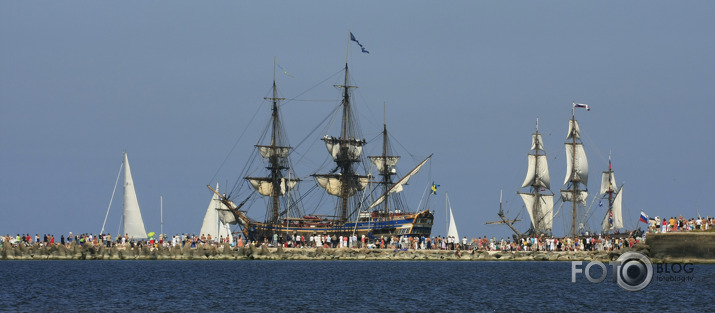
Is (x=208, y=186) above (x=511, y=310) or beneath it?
above

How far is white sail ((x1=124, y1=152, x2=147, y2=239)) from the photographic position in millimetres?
108312

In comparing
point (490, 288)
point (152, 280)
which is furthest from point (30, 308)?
point (490, 288)

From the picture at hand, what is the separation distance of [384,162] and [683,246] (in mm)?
49418

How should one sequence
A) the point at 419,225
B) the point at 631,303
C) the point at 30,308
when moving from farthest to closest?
the point at 419,225, the point at 631,303, the point at 30,308

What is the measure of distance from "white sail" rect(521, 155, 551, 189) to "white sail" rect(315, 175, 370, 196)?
88.7 feet

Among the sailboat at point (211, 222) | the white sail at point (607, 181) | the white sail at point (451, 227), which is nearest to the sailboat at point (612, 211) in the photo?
the white sail at point (607, 181)

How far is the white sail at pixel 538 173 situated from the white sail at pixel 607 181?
1499 centimetres

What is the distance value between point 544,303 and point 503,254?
4630 centimetres

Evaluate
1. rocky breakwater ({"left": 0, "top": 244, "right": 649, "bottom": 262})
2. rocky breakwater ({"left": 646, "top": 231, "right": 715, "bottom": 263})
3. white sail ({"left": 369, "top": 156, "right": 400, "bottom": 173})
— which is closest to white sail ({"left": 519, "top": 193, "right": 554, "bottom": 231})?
white sail ({"left": 369, "top": 156, "right": 400, "bottom": 173})

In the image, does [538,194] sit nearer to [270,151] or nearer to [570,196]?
[570,196]

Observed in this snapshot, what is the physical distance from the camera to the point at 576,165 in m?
147

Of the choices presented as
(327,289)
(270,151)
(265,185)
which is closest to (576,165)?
(270,151)

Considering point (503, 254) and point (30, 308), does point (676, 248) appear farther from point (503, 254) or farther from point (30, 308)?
point (30, 308)

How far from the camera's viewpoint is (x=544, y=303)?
59938 millimetres
